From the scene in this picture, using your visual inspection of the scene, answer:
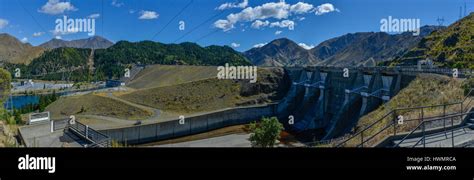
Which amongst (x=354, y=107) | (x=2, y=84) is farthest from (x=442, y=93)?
(x=2, y=84)

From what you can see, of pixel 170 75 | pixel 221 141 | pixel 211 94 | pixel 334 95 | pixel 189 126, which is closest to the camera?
pixel 221 141

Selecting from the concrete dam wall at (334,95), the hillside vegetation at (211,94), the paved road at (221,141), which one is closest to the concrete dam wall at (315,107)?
the concrete dam wall at (334,95)

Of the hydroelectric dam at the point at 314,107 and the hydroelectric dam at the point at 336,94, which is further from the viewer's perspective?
the hydroelectric dam at the point at 314,107

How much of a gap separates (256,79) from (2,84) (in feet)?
142

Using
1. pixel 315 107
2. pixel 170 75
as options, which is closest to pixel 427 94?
pixel 315 107

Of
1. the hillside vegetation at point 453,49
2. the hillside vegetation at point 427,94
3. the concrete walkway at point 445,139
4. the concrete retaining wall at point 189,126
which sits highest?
the hillside vegetation at point 453,49

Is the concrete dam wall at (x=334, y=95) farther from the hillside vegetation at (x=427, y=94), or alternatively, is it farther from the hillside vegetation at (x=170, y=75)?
the hillside vegetation at (x=170, y=75)

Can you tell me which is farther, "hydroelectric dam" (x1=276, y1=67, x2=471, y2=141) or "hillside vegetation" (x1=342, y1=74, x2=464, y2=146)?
"hydroelectric dam" (x1=276, y1=67, x2=471, y2=141)

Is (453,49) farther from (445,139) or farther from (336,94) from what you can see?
(445,139)

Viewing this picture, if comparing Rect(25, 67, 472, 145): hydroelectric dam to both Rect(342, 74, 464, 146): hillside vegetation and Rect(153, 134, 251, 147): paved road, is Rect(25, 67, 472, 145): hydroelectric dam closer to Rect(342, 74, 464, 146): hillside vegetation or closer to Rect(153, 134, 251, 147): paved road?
Rect(342, 74, 464, 146): hillside vegetation

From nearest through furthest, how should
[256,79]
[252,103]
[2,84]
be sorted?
[2,84]
[252,103]
[256,79]

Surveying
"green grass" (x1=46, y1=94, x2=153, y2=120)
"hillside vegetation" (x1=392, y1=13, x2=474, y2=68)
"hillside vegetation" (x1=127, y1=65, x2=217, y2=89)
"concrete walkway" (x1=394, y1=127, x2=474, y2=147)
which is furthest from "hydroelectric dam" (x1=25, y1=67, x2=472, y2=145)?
"hillside vegetation" (x1=392, y1=13, x2=474, y2=68)
